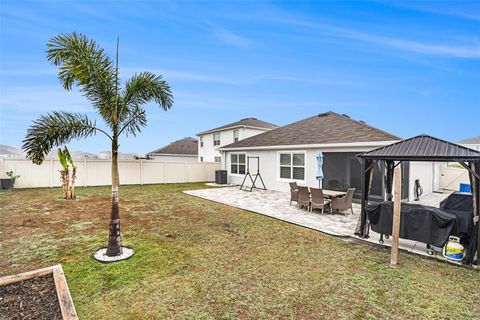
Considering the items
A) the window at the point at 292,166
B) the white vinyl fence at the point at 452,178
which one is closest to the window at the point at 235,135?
the window at the point at 292,166

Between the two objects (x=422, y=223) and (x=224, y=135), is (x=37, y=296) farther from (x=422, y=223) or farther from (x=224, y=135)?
(x=224, y=135)

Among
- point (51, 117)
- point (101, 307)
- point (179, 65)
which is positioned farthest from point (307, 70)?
point (101, 307)

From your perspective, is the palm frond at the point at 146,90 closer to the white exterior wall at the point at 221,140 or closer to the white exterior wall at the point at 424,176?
the white exterior wall at the point at 424,176

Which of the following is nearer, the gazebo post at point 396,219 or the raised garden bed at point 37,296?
the raised garden bed at point 37,296

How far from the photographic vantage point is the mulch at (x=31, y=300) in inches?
106

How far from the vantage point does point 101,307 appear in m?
2.90

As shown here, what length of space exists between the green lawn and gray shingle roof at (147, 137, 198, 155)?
26326 mm

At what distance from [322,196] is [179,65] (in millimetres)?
12033

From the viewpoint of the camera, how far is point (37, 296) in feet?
10.1

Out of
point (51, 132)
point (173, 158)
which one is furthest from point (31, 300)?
point (173, 158)

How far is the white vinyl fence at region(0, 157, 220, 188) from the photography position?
13.5 metres

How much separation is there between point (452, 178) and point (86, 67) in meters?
20.3

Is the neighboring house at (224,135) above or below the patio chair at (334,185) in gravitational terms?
above

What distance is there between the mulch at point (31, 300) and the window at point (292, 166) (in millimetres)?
10294
